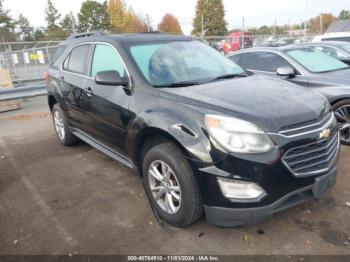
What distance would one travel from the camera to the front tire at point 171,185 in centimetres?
293

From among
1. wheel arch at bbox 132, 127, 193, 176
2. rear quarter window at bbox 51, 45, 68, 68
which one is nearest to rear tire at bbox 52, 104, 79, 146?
rear quarter window at bbox 51, 45, 68, 68

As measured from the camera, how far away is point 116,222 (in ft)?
11.3

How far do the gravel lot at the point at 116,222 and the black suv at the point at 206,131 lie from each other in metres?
0.26

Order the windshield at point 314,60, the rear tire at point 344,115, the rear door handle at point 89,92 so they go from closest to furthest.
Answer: the rear door handle at point 89,92
the rear tire at point 344,115
the windshield at point 314,60

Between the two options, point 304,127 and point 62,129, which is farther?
point 62,129

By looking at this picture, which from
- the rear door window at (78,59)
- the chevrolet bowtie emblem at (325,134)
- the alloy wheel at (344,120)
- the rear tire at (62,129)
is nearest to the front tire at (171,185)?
the chevrolet bowtie emblem at (325,134)

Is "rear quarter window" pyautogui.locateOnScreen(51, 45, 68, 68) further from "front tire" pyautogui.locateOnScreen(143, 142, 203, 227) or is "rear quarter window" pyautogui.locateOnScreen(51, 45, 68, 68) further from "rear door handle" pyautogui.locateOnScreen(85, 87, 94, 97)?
"front tire" pyautogui.locateOnScreen(143, 142, 203, 227)

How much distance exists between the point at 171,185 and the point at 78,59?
267 cm

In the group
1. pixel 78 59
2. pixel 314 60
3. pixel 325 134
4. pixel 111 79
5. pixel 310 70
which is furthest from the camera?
pixel 314 60

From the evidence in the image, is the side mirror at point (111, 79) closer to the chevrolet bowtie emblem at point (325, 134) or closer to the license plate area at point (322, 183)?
the chevrolet bowtie emblem at point (325, 134)

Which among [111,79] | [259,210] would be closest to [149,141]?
[111,79]

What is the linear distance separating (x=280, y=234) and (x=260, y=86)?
4.75ft

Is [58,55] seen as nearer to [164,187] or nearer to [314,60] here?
[164,187]

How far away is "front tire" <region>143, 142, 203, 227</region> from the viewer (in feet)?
9.61
